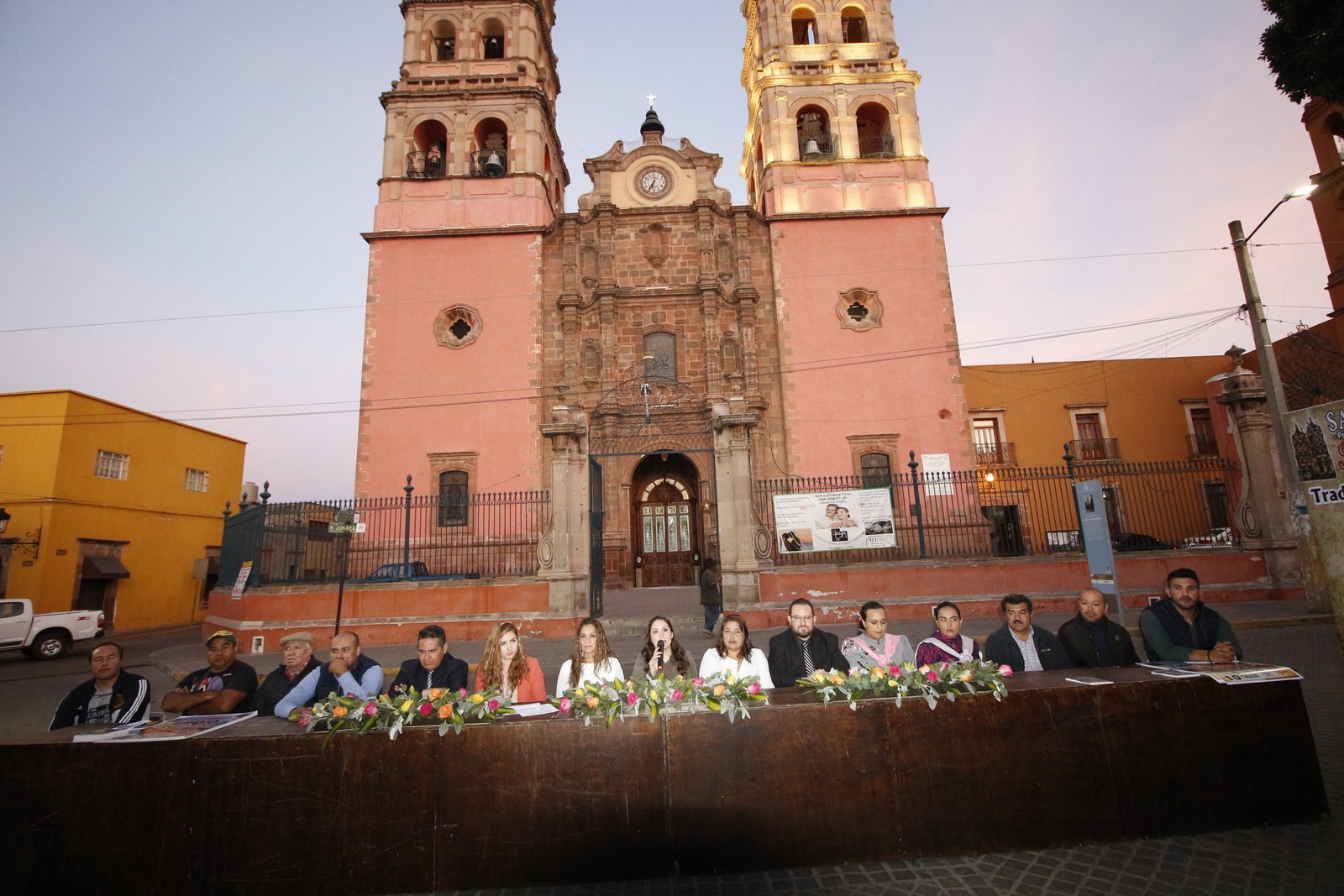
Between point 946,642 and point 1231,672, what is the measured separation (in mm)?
1573

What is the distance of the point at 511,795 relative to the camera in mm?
3314

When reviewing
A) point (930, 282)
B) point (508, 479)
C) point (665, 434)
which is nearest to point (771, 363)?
point (665, 434)

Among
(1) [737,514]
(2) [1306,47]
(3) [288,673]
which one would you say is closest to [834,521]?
(1) [737,514]

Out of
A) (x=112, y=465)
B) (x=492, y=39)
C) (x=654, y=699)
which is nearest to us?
(x=654, y=699)

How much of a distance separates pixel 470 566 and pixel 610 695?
43.1ft

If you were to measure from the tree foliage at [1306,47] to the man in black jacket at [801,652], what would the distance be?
9.80m

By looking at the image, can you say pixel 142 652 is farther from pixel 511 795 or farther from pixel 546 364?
pixel 511 795

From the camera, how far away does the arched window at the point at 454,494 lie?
16766mm

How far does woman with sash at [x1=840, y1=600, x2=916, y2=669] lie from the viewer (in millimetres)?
4660

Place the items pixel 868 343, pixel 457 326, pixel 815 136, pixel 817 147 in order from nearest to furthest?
pixel 868 343 < pixel 457 326 < pixel 817 147 < pixel 815 136

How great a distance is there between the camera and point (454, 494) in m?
17.3

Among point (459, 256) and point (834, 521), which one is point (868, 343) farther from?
point (459, 256)

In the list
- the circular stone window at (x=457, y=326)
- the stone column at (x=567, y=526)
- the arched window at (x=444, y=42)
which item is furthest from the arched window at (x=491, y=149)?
the stone column at (x=567, y=526)

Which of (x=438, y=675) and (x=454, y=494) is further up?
(x=454, y=494)
